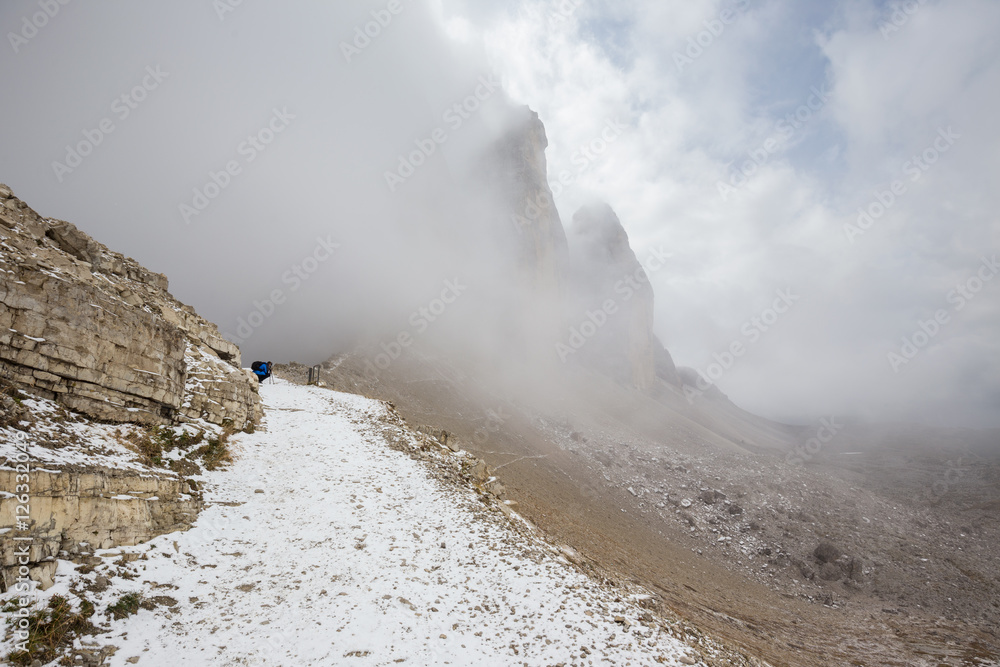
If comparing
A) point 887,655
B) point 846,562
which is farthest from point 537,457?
point 887,655

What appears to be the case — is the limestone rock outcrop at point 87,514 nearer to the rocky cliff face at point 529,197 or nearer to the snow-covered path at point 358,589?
the snow-covered path at point 358,589

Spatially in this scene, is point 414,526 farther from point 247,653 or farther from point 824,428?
point 824,428

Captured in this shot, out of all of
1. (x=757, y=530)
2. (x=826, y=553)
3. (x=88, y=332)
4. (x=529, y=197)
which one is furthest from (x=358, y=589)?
(x=529, y=197)

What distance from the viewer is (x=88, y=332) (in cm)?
840

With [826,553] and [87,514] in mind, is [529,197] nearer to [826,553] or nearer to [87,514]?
[826,553]

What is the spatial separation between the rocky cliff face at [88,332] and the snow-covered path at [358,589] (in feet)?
8.87

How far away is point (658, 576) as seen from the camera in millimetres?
17188

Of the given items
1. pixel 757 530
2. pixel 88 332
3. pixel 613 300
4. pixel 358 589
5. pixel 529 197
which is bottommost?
pixel 358 589

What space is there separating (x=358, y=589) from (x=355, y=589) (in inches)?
Result: 2.1

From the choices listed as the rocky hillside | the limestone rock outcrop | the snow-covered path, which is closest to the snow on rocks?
the snow-covered path

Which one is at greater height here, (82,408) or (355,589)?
(82,408)

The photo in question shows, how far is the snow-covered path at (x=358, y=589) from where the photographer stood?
241 inches

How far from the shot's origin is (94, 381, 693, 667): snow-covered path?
6.13 metres

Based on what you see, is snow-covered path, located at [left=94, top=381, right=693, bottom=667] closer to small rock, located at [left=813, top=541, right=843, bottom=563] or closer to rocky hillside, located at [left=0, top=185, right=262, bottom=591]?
rocky hillside, located at [left=0, top=185, right=262, bottom=591]
